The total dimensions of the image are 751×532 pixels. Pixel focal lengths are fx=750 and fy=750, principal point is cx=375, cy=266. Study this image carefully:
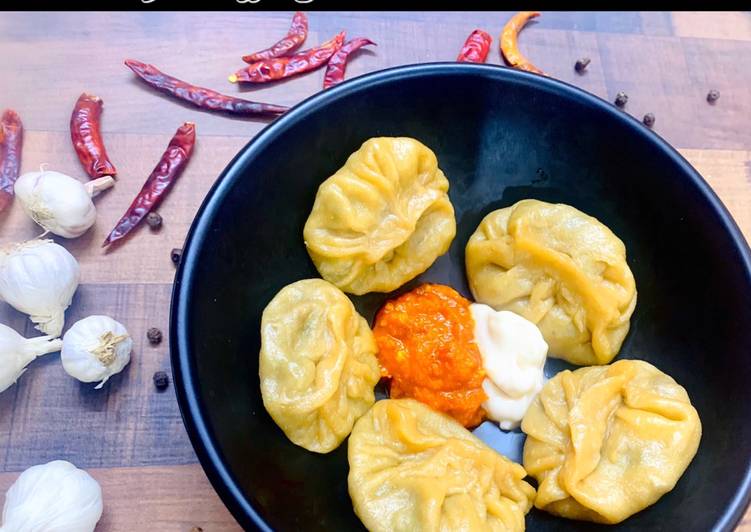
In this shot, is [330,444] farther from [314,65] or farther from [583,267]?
[314,65]

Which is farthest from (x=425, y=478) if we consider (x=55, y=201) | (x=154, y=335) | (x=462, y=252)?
(x=55, y=201)

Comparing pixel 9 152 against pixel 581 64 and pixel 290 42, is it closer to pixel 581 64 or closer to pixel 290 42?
pixel 290 42

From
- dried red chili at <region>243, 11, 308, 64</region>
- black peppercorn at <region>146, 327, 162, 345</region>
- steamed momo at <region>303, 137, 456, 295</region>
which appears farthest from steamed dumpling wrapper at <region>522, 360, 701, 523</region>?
dried red chili at <region>243, 11, 308, 64</region>

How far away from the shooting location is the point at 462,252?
126 inches

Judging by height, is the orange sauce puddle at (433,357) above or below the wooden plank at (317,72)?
below

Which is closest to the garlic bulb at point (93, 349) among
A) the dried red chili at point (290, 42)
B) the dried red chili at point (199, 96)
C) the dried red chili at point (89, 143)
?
the dried red chili at point (89, 143)

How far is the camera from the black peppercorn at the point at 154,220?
3.17 m

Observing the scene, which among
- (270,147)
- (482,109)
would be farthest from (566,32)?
(270,147)

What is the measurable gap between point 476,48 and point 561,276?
4.46ft

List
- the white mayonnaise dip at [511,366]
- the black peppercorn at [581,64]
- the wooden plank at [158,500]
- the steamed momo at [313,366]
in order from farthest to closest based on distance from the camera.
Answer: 1. the black peppercorn at [581,64]
2. the white mayonnaise dip at [511,366]
3. the wooden plank at [158,500]
4. the steamed momo at [313,366]

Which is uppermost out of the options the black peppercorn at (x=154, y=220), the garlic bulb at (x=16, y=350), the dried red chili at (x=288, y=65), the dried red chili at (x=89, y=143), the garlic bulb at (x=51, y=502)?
the dried red chili at (x=288, y=65)

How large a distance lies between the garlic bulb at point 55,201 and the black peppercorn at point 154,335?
1.78 feet

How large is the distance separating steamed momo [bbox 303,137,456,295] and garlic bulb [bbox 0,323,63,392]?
109 centimetres

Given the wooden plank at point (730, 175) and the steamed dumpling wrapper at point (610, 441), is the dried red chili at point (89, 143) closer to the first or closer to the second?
the steamed dumpling wrapper at point (610, 441)
